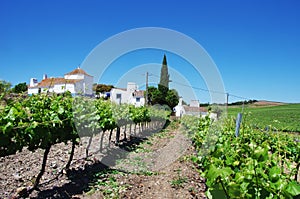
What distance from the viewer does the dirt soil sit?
485cm

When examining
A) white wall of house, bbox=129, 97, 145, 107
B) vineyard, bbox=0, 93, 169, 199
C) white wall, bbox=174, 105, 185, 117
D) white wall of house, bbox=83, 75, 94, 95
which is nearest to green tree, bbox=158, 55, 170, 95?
white wall of house, bbox=129, 97, 145, 107

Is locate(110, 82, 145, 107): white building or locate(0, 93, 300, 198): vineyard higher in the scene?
locate(110, 82, 145, 107): white building

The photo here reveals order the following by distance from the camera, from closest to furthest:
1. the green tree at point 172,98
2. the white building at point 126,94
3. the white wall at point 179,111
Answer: the white building at point 126,94 → the green tree at point 172,98 → the white wall at point 179,111

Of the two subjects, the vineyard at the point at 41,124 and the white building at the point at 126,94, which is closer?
the vineyard at the point at 41,124

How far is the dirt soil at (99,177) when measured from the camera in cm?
485

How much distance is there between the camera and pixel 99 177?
586 cm

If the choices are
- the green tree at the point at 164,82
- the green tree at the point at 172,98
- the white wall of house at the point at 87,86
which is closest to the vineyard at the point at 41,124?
the white wall of house at the point at 87,86

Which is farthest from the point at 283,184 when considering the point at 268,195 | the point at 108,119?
the point at 108,119

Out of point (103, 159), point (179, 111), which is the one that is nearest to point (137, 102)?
point (179, 111)

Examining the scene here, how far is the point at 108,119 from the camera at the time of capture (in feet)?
25.4

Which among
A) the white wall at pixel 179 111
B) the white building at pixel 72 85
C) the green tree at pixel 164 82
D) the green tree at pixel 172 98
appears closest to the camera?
the white building at pixel 72 85

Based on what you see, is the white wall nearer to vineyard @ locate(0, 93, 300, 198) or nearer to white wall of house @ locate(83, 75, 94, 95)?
white wall of house @ locate(83, 75, 94, 95)

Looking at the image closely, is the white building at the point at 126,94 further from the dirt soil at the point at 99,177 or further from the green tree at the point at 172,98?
the green tree at the point at 172,98

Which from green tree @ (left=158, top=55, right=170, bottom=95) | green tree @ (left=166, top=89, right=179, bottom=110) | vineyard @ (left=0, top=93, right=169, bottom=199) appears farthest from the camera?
green tree @ (left=166, top=89, right=179, bottom=110)
